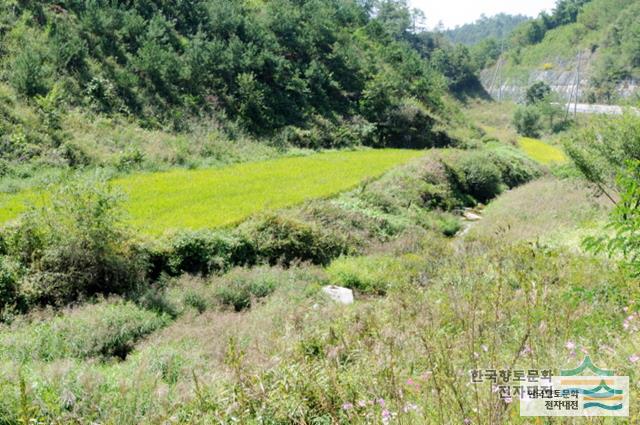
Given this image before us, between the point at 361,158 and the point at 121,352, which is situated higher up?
the point at 361,158

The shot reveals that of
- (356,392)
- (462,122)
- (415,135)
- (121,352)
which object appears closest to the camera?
(356,392)

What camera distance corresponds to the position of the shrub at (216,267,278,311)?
9.58 metres

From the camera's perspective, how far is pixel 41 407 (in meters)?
4.22

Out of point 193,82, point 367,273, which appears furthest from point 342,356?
point 193,82

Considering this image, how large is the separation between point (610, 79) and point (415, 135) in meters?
67.7

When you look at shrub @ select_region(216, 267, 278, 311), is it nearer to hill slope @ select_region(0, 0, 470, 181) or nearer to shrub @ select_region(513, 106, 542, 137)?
hill slope @ select_region(0, 0, 470, 181)

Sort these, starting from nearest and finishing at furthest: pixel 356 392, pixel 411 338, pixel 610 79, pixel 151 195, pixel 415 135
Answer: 1. pixel 356 392
2. pixel 411 338
3. pixel 151 195
4. pixel 415 135
5. pixel 610 79

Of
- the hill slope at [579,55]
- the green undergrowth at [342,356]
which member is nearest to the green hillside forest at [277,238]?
the green undergrowth at [342,356]

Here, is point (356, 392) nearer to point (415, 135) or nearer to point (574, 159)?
point (574, 159)

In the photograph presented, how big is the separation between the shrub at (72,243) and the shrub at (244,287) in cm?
194

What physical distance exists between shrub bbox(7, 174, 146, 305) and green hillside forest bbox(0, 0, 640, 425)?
5cm

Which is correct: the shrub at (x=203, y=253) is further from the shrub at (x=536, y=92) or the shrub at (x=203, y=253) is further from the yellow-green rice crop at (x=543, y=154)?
the shrub at (x=536, y=92)

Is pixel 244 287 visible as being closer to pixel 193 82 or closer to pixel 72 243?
pixel 72 243

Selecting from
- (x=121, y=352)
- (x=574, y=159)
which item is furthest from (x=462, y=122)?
(x=121, y=352)
